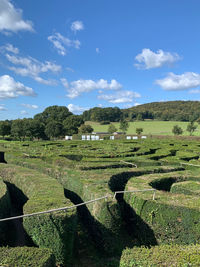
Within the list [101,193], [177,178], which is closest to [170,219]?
[101,193]

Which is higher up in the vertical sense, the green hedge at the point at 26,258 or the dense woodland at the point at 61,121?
the dense woodland at the point at 61,121

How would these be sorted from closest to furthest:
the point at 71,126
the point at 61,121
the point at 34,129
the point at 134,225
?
the point at 134,225 < the point at 34,129 < the point at 71,126 < the point at 61,121

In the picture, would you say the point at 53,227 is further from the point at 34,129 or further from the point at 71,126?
the point at 71,126

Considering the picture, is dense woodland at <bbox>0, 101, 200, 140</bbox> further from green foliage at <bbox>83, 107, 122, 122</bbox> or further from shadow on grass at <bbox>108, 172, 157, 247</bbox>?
shadow on grass at <bbox>108, 172, 157, 247</bbox>

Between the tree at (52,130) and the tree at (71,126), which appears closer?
the tree at (52,130)

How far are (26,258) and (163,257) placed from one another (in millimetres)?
3521

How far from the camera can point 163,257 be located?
5172 mm

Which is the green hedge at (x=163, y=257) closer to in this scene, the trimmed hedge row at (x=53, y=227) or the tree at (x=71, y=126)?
the trimmed hedge row at (x=53, y=227)

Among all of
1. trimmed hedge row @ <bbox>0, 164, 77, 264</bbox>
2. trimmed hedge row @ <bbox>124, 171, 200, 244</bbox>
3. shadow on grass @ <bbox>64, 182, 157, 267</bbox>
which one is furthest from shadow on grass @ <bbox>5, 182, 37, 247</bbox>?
trimmed hedge row @ <bbox>124, 171, 200, 244</bbox>

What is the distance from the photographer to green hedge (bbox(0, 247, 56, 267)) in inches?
195

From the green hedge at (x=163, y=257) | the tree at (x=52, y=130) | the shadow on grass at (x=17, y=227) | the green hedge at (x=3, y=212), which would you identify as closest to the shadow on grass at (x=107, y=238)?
the green hedge at (x=163, y=257)

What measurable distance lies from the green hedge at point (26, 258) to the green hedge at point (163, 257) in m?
2.03

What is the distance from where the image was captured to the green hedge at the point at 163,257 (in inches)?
195

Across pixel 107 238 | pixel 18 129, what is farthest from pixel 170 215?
pixel 18 129
